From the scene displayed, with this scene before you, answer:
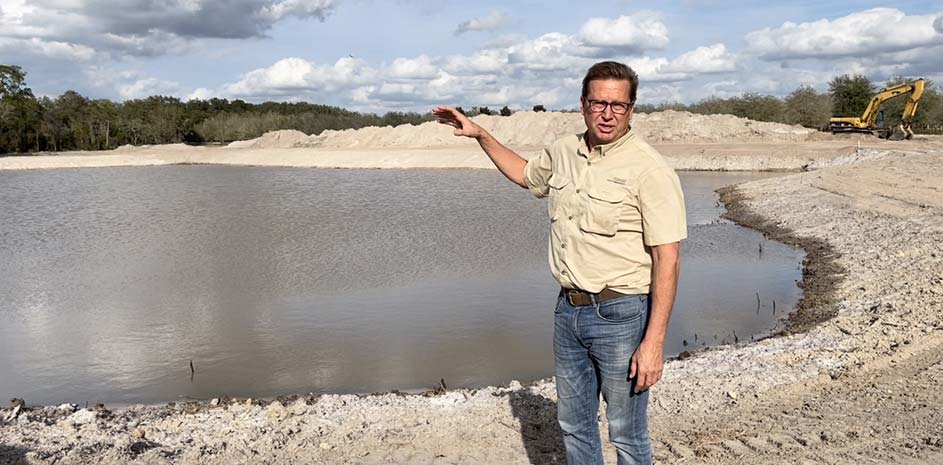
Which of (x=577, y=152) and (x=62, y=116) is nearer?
(x=577, y=152)

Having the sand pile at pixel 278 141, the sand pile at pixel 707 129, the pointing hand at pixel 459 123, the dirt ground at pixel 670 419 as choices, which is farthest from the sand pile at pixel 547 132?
the pointing hand at pixel 459 123

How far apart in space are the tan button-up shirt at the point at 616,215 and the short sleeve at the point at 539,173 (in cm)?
24

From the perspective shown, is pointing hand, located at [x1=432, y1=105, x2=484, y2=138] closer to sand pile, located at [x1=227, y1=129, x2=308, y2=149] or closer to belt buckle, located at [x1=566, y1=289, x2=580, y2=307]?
belt buckle, located at [x1=566, y1=289, x2=580, y2=307]

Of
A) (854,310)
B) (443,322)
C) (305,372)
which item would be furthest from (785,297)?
(305,372)

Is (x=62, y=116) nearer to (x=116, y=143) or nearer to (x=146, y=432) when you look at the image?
(x=116, y=143)

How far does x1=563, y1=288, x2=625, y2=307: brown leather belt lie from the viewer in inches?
125

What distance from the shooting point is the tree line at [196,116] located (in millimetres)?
59875

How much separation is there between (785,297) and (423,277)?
19.3ft

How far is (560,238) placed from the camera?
332 cm

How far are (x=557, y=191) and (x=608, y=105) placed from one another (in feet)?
1.50

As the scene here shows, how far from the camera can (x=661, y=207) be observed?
9.91 ft

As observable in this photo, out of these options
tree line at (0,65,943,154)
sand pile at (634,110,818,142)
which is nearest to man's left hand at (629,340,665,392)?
sand pile at (634,110,818,142)

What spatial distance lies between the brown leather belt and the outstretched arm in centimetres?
70

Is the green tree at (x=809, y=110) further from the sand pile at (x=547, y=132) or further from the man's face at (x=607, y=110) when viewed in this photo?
the man's face at (x=607, y=110)
